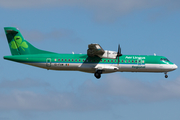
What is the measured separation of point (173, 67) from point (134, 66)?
5938 mm

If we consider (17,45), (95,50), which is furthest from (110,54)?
(17,45)

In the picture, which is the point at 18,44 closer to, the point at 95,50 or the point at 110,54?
the point at 95,50

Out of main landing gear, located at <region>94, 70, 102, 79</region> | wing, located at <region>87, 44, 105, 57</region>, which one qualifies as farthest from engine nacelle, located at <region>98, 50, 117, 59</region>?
main landing gear, located at <region>94, 70, 102, 79</region>

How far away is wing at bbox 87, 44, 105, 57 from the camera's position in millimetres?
54250

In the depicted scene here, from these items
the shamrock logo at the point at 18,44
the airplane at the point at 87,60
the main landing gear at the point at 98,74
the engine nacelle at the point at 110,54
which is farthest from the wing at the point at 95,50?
the shamrock logo at the point at 18,44

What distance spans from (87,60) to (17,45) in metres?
10.4

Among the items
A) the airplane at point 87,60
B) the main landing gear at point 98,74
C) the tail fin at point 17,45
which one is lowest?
the main landing gear at point 98,74

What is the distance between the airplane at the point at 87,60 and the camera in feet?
185

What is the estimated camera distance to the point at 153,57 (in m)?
57.9

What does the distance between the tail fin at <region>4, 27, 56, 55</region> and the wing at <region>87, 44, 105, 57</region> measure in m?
6.54

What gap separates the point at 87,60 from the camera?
5681 cm

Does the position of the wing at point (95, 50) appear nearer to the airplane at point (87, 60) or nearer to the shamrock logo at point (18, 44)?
the airplane at point (87, 60)

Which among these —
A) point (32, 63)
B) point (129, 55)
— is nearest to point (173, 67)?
point (129, 55)

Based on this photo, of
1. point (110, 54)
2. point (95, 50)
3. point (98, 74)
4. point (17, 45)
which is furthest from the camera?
point (17, 45)
